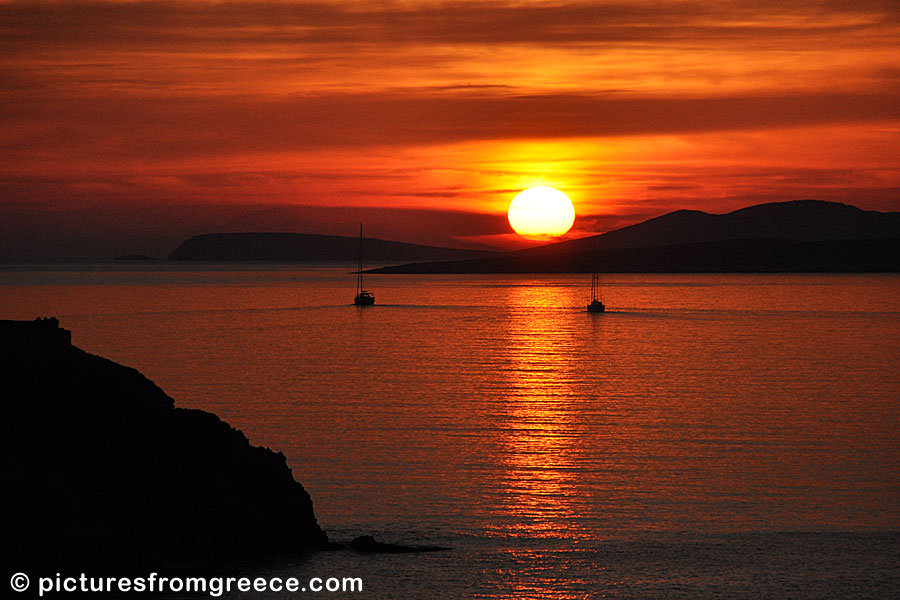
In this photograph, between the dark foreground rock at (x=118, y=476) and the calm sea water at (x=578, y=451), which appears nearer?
the dark foreground rock at (x=118, y=476)

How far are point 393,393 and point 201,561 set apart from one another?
24.5 m

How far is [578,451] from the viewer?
27625mm

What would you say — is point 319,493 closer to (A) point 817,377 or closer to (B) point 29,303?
(A) point 817,377

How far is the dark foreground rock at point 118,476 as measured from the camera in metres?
15.1

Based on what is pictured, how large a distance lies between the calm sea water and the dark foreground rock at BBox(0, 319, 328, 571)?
4.07 ft

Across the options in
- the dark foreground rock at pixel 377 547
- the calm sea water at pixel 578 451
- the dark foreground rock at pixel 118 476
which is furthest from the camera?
the dark foreground rock at pixel 377 547

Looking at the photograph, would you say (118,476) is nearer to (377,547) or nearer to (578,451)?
(377,547)

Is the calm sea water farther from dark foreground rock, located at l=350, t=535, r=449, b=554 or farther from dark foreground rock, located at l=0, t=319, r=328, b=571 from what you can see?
dark foreground rock, located at l=0, t=319, r=328, b=571

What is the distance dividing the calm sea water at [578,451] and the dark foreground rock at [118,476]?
1241 mm

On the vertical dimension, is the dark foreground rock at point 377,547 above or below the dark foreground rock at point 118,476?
below

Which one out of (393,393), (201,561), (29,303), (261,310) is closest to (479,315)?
(261,310)

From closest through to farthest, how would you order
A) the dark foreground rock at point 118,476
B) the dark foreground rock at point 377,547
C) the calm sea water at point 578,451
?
the dark foreground rock at point 118,476 < the calm sea water at point 578,451 < the dark foreground rock at point 377,547

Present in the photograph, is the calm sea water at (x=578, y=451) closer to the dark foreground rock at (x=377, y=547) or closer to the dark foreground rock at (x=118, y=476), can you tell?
the dark foreground rock at (x=377, y=547)

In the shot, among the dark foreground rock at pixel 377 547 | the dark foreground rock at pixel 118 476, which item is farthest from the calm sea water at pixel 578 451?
the dark foreground rock at pixel 118 476
